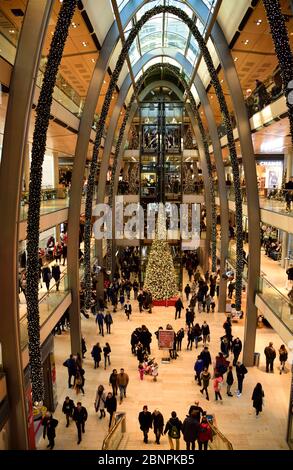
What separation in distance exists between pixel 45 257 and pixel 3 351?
11.4 metres

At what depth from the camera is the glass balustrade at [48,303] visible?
10.1 meters

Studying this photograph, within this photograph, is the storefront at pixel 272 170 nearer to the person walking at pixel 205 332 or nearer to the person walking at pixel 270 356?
the person walking at pixel 205 332

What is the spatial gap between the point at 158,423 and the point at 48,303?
4823 millimetres

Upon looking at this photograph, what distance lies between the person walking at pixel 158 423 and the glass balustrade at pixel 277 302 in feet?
13.6

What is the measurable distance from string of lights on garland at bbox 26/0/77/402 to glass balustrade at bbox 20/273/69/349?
1.16 m

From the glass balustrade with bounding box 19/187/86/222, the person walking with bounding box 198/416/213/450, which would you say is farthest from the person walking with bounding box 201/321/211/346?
the glass balustrade with bounding box 19/187/86/222

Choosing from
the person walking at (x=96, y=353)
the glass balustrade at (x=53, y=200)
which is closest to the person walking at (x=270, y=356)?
the person walking at (x=96, y=353)

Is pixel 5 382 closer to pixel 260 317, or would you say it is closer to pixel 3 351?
pixel 3 351

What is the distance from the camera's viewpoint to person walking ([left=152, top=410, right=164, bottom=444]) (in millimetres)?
10047

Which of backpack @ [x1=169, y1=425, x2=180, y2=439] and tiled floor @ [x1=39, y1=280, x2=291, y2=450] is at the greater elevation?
backpack @ [x1=169, y1=425, x2=180, y2=439]

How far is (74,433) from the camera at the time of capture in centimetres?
1091

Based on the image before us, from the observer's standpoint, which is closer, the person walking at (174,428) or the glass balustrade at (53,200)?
the person walking at (174,428)

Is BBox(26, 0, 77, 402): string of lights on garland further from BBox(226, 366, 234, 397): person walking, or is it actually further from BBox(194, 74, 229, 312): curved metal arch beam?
BBox(194, 74, 229, 312): curved metal arch beam

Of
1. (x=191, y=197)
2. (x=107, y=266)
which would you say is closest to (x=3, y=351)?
(x=107, y=266)
